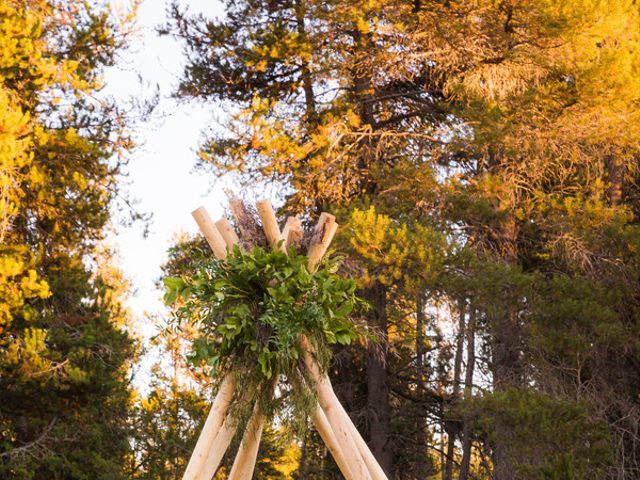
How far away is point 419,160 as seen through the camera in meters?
13.1

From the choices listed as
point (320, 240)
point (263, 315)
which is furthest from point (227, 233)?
point (263, 315)

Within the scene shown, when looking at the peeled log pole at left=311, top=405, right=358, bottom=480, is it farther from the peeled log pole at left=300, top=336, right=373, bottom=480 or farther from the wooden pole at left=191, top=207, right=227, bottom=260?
the wooden pole at left=191, top=207, right=227, bottom=260

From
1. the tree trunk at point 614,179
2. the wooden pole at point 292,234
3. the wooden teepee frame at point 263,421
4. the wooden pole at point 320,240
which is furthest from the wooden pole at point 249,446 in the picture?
→ the tree trunk at point 614,179

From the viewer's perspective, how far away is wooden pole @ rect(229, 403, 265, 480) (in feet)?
21.1

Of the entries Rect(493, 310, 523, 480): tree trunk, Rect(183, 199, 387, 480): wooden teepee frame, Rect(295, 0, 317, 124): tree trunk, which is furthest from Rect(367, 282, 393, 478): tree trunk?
Rect(183, 199, 387, 480): wooden teepee frame

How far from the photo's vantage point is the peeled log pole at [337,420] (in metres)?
6.38

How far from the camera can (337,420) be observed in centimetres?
645

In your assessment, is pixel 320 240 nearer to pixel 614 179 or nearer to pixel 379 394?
pixel 379 394

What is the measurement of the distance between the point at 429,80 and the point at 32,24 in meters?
5.83

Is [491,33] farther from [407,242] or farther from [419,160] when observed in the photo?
[407,242]

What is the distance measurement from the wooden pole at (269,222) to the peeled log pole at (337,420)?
76cm

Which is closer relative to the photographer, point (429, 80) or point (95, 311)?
point (95, 311)

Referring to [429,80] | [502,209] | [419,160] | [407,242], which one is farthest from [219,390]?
[429,80]

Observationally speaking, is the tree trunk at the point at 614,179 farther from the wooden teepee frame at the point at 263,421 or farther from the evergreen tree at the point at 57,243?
the wooden teepee frame at the point at 263,421
